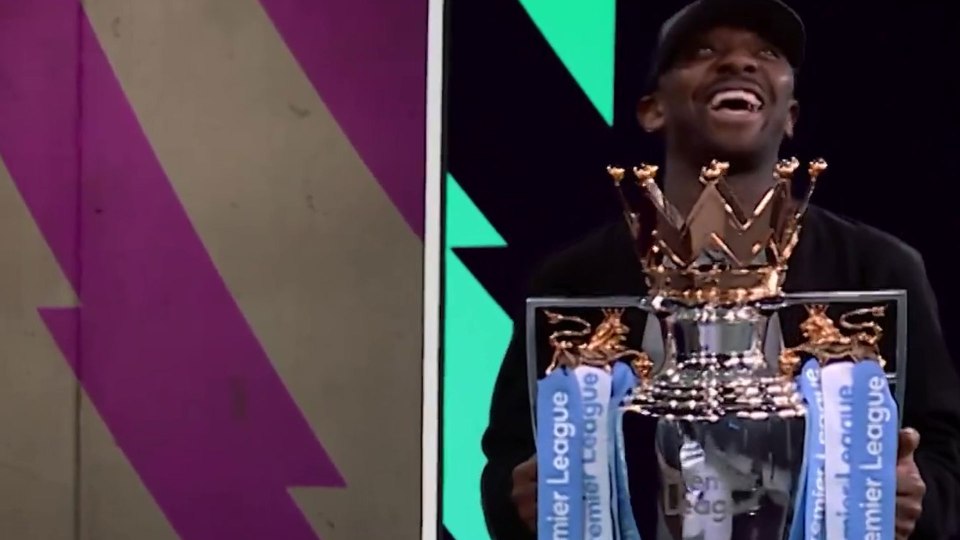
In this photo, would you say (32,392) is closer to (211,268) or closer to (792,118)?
(211,268)

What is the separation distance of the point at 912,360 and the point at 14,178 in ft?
3.81

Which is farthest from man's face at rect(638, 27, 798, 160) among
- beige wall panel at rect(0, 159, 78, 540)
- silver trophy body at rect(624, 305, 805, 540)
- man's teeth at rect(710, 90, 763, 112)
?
beige wall panel at rect(0, 159, 78, 540)

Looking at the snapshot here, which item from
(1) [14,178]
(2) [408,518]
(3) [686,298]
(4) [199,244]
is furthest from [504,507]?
(1) [14,178]

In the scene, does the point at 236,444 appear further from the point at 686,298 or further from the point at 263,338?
the point at 686,298

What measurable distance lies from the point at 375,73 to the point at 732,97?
18.7 inches

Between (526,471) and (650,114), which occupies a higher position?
(650,114)

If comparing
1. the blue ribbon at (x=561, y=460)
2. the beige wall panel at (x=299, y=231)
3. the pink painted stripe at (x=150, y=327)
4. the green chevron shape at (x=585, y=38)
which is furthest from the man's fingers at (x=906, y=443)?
the pink painted stripe at (x=150, y=327)

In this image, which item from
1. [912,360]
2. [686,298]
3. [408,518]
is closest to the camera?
[686,298]

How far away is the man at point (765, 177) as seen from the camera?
1332 mm

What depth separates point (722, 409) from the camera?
1120 millimetres

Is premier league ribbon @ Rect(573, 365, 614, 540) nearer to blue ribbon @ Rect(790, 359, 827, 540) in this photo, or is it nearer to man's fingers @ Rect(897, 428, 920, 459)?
blue ribbon @ Rect(790, 359, 827, 540)

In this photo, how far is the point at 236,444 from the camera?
162 centimetres

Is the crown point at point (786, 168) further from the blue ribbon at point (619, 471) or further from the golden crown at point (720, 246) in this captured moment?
the blue ribbon at point (619, 471)

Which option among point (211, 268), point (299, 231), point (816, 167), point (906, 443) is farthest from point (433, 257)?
point (906, 443)
